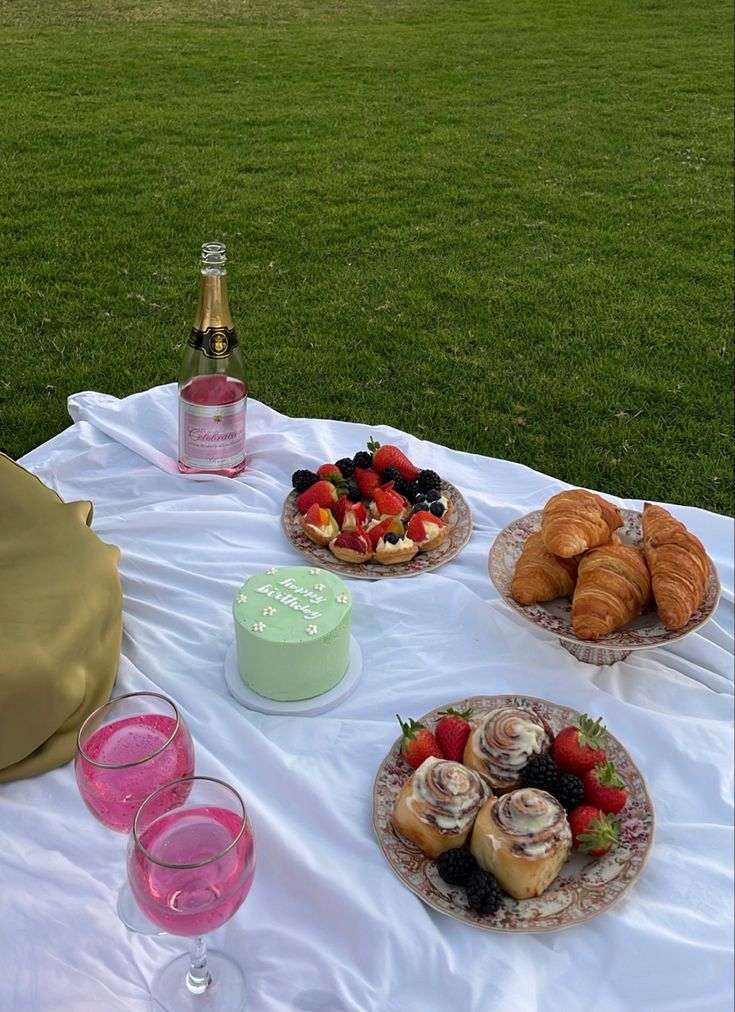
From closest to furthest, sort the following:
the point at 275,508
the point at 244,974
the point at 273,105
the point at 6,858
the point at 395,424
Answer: the point at 244,974, the point at 6,858, the point at 275,508, the point at 395,424, the point at 273,105

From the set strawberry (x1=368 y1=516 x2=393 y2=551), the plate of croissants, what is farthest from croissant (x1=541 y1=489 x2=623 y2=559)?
strawberry (x1=368 y1=516 x2=393 y2=551)

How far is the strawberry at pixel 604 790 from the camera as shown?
1.59 m

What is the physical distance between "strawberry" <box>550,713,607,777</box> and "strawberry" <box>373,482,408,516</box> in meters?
0.88

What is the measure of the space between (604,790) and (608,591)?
0.45 metres

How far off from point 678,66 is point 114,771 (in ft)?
38.5

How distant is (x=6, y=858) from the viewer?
158 cm

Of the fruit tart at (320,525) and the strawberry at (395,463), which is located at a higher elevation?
the strawberry at (395,463)

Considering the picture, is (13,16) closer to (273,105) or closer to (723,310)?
(273,105)

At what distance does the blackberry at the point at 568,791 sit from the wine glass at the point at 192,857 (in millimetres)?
593

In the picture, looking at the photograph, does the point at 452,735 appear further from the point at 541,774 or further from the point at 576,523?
the point at 576,523

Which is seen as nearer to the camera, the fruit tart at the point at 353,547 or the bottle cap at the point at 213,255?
the fruit tart at the point at 353,547

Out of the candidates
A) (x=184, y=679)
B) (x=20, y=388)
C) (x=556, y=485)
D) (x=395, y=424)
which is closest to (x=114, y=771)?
(x=184, y=679)

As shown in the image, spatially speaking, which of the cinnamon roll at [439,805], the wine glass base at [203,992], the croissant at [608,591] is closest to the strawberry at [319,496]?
the croissant at [608,591]

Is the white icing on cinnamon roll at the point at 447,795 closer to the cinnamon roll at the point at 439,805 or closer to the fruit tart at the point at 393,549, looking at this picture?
the cinnamon roll at the point at 439,805
